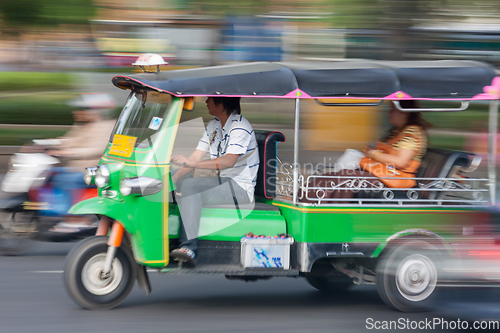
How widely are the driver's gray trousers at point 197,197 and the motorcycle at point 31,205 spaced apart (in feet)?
8.44

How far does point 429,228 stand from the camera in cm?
508

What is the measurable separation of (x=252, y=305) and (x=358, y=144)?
148 inches

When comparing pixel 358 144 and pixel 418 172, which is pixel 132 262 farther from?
pixel 358 144

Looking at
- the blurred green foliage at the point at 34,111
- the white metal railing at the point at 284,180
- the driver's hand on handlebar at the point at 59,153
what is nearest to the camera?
the white metal railing at the point at 284,180

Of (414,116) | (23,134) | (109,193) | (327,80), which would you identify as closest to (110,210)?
(109,193)

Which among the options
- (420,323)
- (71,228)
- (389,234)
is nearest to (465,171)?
(389,234)

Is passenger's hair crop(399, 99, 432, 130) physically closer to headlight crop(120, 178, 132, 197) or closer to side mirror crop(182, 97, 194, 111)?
side mirror crop(182, 97, 194, 111)

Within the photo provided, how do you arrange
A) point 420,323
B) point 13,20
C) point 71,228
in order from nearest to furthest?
point 420,323, point 71,228, point 13,20

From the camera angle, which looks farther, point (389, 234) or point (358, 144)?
point (358, 144)

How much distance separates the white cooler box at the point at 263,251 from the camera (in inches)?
190

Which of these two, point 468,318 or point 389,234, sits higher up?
point 389,234

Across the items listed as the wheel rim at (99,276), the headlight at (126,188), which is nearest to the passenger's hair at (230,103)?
the headlight at (126,188)

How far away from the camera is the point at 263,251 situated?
4852 millimetres

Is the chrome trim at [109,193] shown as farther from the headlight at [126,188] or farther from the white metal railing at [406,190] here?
the white metal railing at [406,190]
